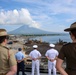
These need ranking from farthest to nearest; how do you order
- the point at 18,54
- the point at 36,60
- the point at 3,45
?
1. the point at 36,60
2. the point at 18,54
3. the point at 3,45

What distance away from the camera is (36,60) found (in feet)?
38.2

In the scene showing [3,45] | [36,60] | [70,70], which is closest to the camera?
[70,70]

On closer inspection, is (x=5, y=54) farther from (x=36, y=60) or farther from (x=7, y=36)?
(x=36, y=60)

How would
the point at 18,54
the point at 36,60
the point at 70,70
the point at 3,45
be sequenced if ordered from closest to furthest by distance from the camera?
the point at 70,70, the point at 3,45, the point at 18,54, the point at 36,60

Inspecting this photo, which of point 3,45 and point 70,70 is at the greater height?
point 3,45

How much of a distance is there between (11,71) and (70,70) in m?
0.68

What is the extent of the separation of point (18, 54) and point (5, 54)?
7449 mm

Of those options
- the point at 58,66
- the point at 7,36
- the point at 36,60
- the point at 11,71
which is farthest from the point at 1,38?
the point at 36,60

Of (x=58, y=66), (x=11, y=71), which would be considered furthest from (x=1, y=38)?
(x=58, y=66)

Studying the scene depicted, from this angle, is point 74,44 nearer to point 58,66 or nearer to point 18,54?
point 58,66

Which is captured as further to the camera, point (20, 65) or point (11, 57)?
point (20, 65)

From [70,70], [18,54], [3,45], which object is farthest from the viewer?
[18,54]

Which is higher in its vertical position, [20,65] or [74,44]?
[74,44]

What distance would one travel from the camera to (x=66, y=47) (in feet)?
11.0
